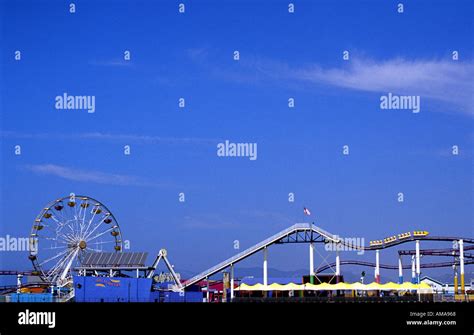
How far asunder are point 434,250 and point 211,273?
1423 inches

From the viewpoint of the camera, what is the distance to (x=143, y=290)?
9106cm

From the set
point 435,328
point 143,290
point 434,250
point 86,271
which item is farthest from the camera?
point 434,250

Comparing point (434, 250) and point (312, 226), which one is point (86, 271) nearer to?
point (312, 226)

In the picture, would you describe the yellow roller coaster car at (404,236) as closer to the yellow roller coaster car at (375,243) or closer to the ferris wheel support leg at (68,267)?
the yellow roller coaster car at (375,243)

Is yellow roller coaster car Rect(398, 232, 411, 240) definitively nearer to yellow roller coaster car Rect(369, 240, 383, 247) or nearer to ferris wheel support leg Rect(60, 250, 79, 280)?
yellow roller coaster car Rect(369, 240, 383, 247)

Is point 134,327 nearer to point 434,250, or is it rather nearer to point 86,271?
point 86,271

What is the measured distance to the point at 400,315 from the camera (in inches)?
2613

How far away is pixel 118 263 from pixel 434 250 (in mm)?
48349

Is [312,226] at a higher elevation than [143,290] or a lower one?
higher

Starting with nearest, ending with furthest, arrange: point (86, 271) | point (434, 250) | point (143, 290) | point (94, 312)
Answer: point (94, 312) < point (143, 290) < point (86, 271) < point (434, 250)

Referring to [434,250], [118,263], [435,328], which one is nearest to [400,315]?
[435,328]

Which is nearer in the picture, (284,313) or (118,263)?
(284,313)

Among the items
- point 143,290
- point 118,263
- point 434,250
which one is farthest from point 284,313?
point 434,250

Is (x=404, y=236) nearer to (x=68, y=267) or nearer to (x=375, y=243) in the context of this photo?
(x=375, y=243)
